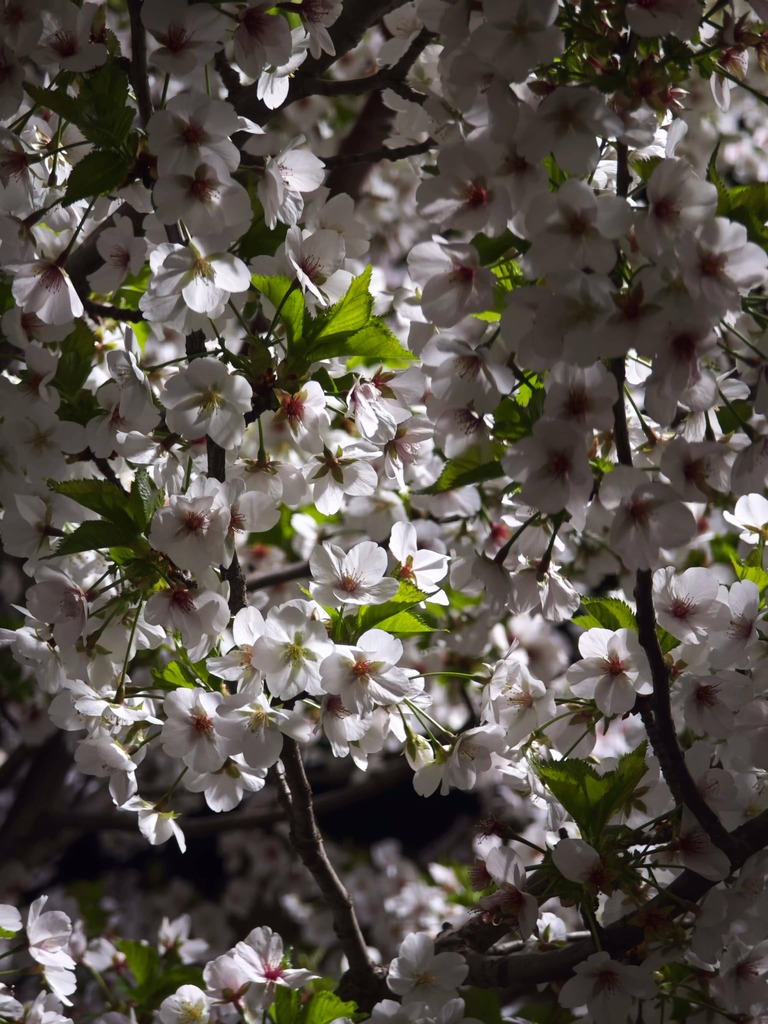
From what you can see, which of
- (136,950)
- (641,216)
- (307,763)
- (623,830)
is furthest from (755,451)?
(307,763)

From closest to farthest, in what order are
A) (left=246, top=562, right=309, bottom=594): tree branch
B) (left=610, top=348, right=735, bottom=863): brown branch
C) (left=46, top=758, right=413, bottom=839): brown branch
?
(left=610, top=348, right=735, bottom=863): brown branch → (left=246, top=562, right=309, bottom=594): tree branch → (left=46, top=758, right=413, bottom=839): brown branch

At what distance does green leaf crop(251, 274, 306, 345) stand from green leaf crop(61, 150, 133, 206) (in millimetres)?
195

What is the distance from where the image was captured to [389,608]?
119cm

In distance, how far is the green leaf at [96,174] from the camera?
3.67ft

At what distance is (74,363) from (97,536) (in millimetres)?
325

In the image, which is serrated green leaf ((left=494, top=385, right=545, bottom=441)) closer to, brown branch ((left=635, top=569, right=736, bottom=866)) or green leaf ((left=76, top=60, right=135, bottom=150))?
brown branch ((left=635, top=569, right=736, bottom=866))

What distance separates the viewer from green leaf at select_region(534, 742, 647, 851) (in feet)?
3.85

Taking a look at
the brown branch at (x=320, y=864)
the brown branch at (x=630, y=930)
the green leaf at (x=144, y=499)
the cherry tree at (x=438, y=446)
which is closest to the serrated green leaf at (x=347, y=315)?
the cherry tree at (x=438, y=446)

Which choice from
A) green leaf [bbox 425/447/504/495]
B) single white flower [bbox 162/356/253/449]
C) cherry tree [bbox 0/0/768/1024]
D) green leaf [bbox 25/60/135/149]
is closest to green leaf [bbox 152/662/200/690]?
cherry tree [bbox 0/0/768/1024]

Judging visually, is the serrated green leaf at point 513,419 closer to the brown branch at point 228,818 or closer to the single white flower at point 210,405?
the single white flower at point 210,405

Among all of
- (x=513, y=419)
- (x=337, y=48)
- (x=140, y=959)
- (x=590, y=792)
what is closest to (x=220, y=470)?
(x=513, y=419)

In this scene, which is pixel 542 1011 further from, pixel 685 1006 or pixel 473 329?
pixel 473 329

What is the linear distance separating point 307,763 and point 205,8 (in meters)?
3.55

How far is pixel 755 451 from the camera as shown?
3.24 ft
